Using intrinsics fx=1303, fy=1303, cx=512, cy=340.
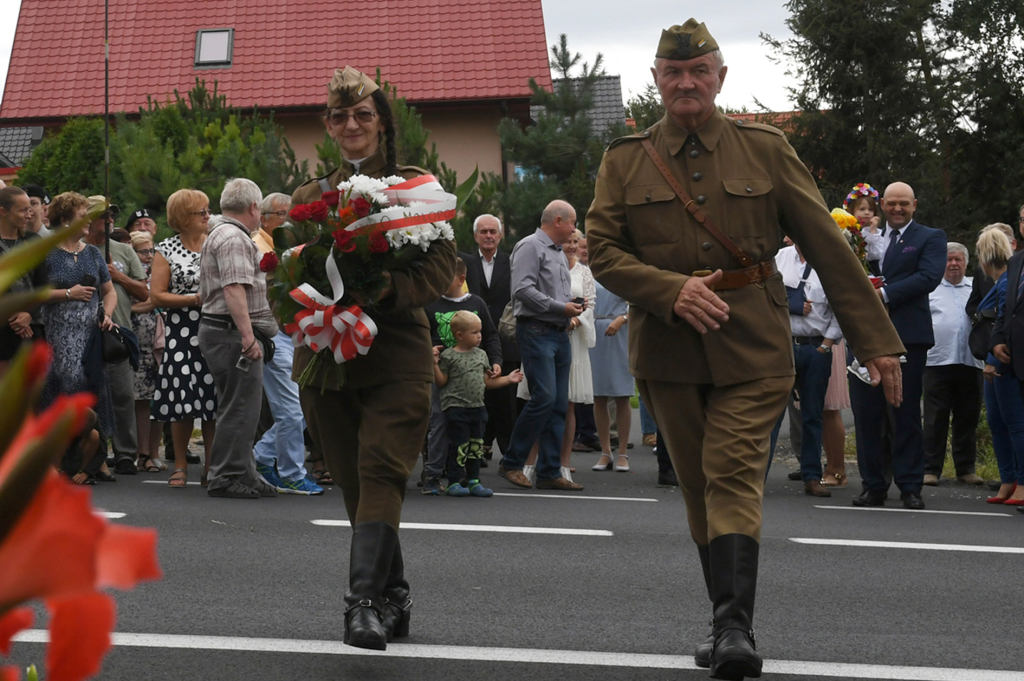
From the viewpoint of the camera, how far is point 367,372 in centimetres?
478

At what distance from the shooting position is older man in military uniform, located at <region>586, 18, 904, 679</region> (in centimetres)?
447

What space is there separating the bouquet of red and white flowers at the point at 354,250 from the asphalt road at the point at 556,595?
1110mm

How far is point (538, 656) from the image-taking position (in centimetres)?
472

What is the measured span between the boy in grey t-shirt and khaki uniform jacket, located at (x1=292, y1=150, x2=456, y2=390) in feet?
14.3

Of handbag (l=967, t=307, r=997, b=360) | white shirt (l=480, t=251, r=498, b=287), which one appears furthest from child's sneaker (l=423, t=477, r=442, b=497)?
handbag (l=967, t=307, r=997, b=360)

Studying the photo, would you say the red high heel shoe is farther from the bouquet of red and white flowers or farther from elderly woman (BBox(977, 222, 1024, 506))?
the bouquet of red and white flowers

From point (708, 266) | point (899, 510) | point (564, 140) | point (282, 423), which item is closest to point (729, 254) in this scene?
point (708, 266)

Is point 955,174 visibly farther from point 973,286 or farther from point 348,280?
point 348,280

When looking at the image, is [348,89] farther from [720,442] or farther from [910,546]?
[910,546]

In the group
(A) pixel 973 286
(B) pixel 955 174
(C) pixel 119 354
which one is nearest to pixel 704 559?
(C) pixel 119 354

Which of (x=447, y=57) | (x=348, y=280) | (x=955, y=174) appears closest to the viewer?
(x=348, y=280)

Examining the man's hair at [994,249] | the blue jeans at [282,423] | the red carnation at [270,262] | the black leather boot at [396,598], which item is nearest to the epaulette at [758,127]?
the red carnation at [270,262]

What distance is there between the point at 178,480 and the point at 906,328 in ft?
17.2

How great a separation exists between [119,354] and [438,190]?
200 inches
